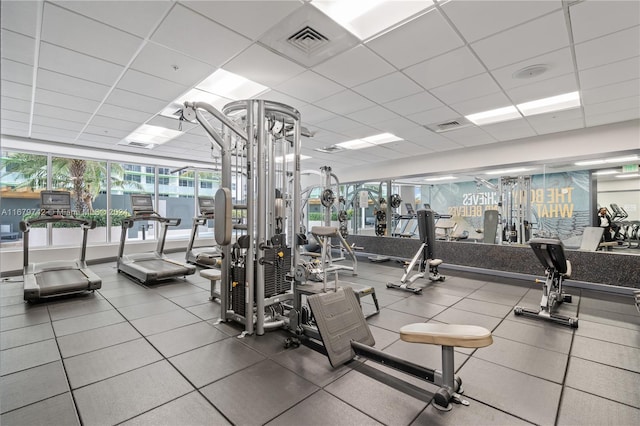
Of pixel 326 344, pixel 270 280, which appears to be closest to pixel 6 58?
pixel 270 280

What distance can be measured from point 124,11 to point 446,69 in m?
3.38

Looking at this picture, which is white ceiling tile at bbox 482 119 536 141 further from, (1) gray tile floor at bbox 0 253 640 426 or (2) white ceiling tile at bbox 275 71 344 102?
(2) white ceiling tile at bbox 275 71 344 102

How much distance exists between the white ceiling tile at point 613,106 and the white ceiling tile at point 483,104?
54.1 inches

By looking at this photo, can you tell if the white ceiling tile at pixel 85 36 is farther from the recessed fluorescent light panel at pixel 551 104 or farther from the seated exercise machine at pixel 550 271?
the recessed fluorescent light panel at pixel 551 104

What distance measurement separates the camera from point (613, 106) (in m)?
4.97

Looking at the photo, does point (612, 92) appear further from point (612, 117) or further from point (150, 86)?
point (150, 86)

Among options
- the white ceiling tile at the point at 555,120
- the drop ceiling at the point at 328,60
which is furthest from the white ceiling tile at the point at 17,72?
the white ceiling tile at the point at 555,120

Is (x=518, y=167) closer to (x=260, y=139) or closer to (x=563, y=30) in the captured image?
(x=563, y=30)

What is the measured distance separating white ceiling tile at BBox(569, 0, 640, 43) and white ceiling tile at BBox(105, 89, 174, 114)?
506 cm

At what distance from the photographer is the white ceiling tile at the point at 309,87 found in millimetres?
4098

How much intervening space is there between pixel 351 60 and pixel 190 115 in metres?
1.87

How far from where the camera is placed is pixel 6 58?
3.53m

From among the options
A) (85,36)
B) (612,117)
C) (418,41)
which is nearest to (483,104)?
(418,41)

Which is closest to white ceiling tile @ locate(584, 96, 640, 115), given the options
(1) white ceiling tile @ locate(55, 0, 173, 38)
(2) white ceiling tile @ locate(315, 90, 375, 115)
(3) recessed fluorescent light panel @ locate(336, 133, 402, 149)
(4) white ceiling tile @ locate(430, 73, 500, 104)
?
(4) white ceiling tile @ locate(430, 73, 500, 104)
